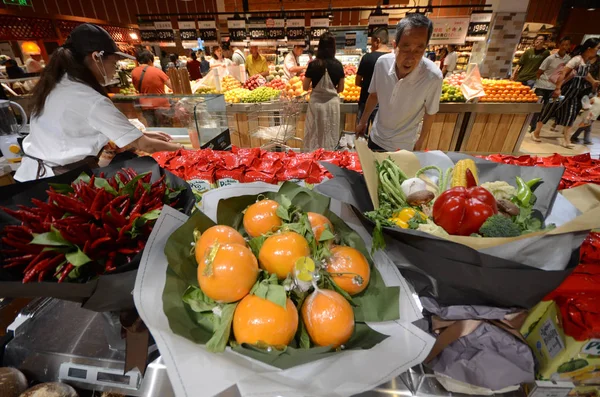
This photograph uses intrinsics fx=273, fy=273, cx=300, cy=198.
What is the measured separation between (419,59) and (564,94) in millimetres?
6362

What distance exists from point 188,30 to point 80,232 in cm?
807

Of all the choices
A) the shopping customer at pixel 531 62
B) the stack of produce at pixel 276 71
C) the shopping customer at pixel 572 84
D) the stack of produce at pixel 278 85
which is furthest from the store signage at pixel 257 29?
the shopping customer at pixel 572 84

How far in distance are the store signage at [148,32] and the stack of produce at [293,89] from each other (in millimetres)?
4858

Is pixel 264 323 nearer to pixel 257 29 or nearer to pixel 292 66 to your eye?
pixel 292 66

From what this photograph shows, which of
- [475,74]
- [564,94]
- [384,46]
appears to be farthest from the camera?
[564,94]

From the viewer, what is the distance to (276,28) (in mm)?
6629

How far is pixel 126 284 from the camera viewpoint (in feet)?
2.15

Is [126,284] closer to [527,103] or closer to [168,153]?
[168,153]

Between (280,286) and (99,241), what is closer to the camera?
(280,286)

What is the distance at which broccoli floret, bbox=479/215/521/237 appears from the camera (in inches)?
30.9

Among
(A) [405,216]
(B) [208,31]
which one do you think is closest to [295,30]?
(B) [208,31]

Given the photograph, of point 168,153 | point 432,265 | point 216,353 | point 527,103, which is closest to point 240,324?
point 216,353

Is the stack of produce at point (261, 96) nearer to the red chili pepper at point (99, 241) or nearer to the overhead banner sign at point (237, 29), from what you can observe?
the overhead banner sign at point (237, 29)

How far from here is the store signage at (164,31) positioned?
24.4 feet
